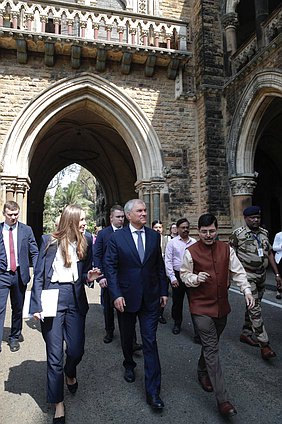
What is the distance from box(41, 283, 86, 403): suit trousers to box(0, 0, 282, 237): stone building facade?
6714mm

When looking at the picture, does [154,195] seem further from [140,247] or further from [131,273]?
[131,273]

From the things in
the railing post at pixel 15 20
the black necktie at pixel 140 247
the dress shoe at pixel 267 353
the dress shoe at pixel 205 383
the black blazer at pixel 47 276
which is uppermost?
the railing post at pixel 15 20

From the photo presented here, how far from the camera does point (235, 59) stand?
9.21 meters

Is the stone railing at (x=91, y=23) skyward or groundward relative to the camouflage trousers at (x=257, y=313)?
skyward

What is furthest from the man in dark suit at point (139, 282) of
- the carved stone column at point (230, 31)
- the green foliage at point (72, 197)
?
the green foliage at point (72, 197)

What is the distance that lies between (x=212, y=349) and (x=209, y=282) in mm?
503

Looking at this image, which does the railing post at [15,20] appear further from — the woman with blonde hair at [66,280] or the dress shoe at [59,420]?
the dress shoe at [59,420]

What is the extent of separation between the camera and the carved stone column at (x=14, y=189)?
27.9ft

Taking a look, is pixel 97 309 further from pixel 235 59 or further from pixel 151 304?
pixel 235 59

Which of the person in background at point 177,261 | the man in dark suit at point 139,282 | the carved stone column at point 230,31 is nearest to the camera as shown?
the man in dark suit at point 139,282

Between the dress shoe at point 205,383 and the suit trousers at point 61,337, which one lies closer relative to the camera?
the suit trousers at point 61,337

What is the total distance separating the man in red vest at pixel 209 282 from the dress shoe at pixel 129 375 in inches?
31.1

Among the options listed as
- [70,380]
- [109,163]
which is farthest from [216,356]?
[109,163]

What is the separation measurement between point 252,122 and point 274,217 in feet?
21.0
